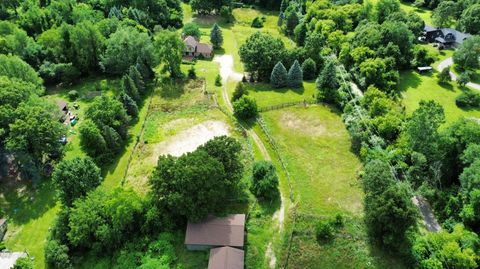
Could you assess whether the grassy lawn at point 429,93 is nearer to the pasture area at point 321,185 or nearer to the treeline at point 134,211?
the pasture area at point 321,185

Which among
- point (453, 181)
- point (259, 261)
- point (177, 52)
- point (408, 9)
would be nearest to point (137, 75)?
point (177, 52)

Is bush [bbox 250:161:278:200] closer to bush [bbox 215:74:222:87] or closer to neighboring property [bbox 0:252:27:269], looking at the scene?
bush [bbox 215:74:222:87]

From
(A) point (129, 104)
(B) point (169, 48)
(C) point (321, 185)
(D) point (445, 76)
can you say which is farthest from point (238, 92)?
(D) point (445, 76)

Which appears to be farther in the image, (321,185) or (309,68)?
(309,68)

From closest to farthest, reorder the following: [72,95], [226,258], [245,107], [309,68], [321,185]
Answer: [226,258] → [321,185] → [245,107] → [72,95] → [309,68]

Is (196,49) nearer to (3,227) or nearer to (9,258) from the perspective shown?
(3,227)

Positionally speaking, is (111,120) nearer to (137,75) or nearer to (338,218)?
(137,75)

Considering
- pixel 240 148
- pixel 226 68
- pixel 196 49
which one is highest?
pixel 240 148
